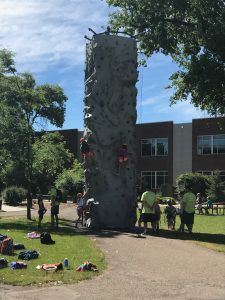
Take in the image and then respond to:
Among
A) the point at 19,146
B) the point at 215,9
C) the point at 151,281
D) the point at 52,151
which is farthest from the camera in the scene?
the point at 52,151

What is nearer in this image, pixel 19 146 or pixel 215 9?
pixel 215 9

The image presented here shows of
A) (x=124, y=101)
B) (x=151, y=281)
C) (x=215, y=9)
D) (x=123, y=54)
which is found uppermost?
(x=215, y=9)

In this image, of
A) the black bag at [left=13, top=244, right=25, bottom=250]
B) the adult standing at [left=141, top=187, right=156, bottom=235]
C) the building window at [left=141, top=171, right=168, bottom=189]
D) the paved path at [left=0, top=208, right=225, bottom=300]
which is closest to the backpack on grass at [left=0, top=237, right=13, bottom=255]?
the black bag at [left=13, top=244, right=25, bottom=250]

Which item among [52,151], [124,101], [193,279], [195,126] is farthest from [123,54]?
[195,126]

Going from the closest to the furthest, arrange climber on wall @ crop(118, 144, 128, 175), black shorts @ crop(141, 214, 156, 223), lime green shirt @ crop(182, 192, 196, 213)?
black shorts @ crop(141, 214, 156, 223)
lime green shirt @ crop(182, 192, 196, 213)
climber on wall @ crop(118, 144, 128, 175)

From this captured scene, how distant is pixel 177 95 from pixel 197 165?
31099mm

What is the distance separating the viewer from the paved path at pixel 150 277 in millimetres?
8656

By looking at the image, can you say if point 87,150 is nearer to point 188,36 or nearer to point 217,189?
point 188,36

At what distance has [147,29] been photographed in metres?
22.0

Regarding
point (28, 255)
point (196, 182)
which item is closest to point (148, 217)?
point (28, 255)

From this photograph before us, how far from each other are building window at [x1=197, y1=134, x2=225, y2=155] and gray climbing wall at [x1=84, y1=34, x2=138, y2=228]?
3393 centimetres

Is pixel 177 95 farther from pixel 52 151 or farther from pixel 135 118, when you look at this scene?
pixel 52 151

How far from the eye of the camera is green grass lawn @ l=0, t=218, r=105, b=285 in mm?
9688

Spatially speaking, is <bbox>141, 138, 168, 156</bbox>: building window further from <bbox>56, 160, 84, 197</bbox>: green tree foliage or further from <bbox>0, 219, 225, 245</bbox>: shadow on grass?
<bbox>0, 219, 225, 245</bbox>: shadow on grass
